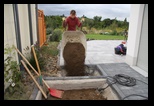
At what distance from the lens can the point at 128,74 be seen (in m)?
4.13

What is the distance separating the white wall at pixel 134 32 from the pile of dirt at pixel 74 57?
5.61 ft

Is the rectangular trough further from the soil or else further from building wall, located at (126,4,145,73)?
building wall, located at (126,4,145,73)

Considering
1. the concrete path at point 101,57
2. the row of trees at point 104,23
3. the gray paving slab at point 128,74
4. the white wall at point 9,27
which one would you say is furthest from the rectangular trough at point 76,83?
the row of trees at point 104,23

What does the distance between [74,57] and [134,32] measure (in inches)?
86.8

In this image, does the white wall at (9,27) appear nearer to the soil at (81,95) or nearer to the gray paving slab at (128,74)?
the soil at (81,95)

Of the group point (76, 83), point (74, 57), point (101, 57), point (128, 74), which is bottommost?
point (76, 83)

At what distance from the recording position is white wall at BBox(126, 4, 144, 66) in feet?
14.4

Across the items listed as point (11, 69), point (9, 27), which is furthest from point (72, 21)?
point (11, 69)

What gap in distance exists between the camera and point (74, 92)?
362 cm

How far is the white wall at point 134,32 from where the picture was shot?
14.4 ft

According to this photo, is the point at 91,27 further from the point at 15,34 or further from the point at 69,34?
the point at 15,34

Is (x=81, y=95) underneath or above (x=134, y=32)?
underneath

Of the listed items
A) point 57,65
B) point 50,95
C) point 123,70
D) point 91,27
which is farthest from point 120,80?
point 91,27

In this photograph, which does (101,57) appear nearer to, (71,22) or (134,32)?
(134,32)
